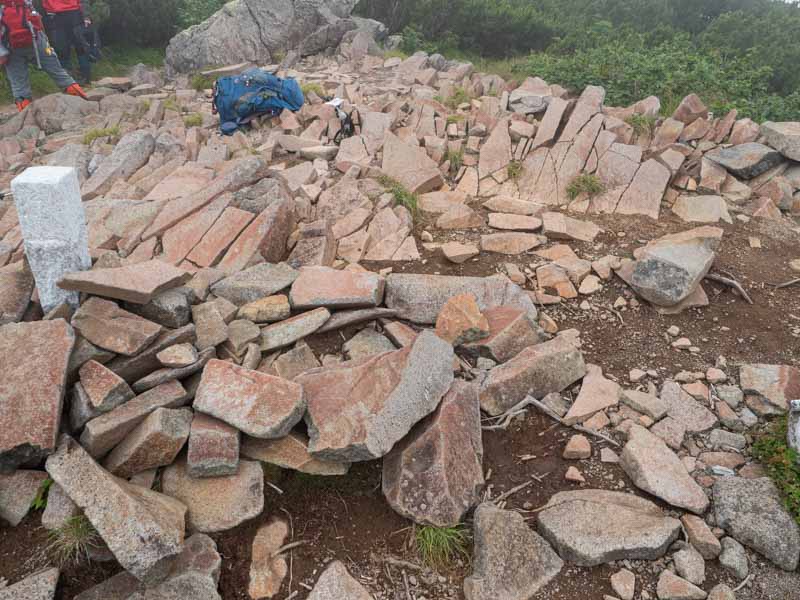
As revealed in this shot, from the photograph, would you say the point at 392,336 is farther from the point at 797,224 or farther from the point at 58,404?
the point at 797,224

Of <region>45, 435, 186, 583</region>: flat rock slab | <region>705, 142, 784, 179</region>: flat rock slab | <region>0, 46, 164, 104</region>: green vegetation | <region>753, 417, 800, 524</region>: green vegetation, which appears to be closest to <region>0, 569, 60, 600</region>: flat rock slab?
<region>45, 435, 186, 583</region>: flat rock slab

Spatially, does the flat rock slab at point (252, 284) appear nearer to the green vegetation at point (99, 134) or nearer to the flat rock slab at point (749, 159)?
the flat rock slab at point (749, 159)

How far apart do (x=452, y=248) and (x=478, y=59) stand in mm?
11679

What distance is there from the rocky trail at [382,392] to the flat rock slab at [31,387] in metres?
0.01

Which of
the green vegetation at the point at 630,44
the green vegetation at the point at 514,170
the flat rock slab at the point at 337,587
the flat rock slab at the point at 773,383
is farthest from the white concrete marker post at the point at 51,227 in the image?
the green vegetation at the point at 630,44

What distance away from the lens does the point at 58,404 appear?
321cm

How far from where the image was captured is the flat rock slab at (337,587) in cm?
303

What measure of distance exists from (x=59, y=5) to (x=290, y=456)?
12387mm

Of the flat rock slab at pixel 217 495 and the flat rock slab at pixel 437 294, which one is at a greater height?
the flat rock slab at pixel 437 294

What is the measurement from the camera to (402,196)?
21.4 ft

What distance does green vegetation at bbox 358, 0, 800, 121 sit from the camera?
9156 millimetres

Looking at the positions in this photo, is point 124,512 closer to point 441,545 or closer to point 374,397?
point 374,397

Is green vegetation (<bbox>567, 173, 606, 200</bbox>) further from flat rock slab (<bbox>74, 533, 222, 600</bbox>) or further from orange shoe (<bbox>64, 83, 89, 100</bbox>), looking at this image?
orange shoe (<bbox>64, 83, 89, 100</bbox>)

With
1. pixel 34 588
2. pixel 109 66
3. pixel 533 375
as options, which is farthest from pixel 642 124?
pixel 109 66
